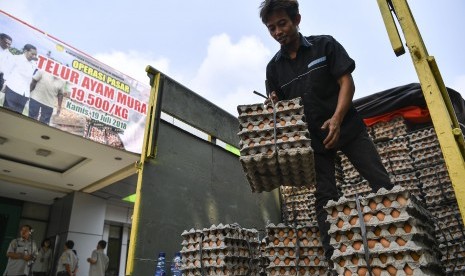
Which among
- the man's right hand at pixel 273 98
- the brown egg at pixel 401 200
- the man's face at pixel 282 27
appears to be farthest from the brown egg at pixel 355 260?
the man's face at pixel 282 27

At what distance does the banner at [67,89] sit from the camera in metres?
7.32

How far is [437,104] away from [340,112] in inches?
37.4

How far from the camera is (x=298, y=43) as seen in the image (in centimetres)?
320

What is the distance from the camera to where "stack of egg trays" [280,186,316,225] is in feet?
22.0

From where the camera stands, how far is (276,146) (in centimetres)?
281

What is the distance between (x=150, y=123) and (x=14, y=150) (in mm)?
7295

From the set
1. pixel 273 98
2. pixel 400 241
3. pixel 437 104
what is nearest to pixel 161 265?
pixel 273 98

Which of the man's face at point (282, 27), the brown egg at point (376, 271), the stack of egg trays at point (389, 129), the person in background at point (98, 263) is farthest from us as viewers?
the person in background at point (98, 263)

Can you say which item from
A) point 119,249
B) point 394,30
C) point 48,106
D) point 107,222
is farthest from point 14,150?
point 394,30

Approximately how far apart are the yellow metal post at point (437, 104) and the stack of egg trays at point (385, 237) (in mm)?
412

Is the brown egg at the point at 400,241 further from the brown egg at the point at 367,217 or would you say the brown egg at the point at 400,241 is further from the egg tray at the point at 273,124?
the egg tray at the point at 273,124

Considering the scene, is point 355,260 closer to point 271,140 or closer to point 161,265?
point 271,140

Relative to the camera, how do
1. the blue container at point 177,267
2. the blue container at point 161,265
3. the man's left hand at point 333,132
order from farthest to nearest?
1. the blue container at point 161,265
2. the blue container at point 177,267
3. the man's left hand at point 333,132

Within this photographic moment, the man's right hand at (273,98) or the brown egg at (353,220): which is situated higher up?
the man's right hand at (273,98)
